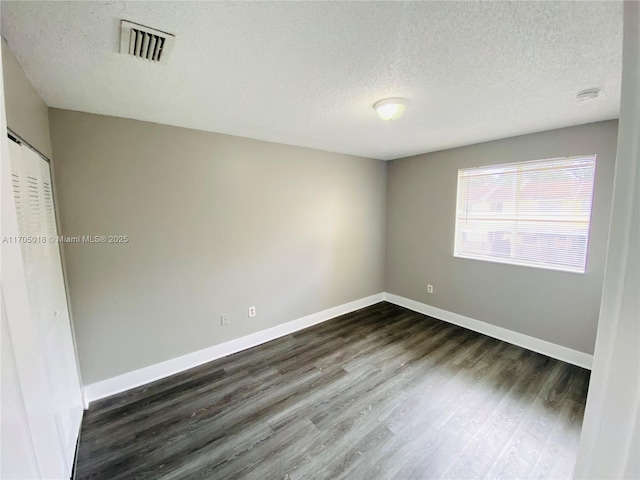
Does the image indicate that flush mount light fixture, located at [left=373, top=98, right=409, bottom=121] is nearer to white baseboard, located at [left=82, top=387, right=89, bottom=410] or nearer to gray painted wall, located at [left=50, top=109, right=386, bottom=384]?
gray painted wall, located at [left=50, top=109, right=386, bottom=384]

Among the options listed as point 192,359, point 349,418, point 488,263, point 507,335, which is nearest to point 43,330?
point 192,359

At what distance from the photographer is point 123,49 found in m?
1.34

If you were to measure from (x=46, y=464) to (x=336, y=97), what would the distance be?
2.19 meters

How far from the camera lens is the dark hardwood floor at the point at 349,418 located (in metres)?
1.65

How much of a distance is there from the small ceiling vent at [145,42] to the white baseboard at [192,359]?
2.52 metres

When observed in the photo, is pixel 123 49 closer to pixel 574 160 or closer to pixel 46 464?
pixel 46 464

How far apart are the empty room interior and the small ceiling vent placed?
1 cm

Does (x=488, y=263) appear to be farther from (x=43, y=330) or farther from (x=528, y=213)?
(x=43, y=330)

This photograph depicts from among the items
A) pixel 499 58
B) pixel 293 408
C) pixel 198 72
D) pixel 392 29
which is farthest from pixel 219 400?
pixel 499 58

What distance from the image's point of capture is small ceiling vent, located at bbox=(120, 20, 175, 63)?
3.98ft

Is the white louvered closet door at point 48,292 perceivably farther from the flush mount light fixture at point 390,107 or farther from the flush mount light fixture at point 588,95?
the flush mount light fixture at point 588,95

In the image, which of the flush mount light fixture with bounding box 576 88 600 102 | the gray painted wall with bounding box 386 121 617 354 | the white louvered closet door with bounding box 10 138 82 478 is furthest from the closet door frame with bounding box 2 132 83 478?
the gray painted wall with bounding box 386 121 617 354

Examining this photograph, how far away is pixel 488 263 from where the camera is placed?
3.25 meters

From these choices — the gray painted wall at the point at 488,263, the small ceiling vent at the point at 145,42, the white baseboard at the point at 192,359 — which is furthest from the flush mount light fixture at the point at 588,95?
the white baseboard at the point at 192,359
